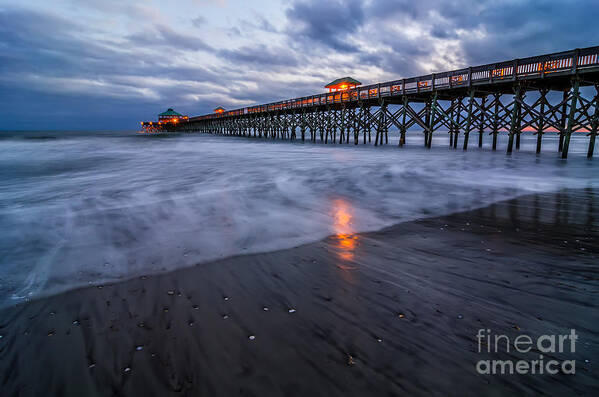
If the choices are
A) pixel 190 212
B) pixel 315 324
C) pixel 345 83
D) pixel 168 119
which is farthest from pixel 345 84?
pixel 168 119

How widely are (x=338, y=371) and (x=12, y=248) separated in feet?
15.3

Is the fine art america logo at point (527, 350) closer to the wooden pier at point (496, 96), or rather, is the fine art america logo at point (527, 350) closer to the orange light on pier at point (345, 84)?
the wooden pier at point (496, 96)

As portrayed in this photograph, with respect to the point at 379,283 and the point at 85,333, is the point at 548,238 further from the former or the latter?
the point at 85,333

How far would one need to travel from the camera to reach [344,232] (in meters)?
4.39

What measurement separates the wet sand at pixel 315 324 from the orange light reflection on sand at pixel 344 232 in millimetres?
85

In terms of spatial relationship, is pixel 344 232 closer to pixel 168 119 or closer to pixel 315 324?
pixel 315 324

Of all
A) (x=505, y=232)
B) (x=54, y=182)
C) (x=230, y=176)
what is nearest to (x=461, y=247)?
(x=505, y=232)

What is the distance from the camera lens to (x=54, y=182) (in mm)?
9742

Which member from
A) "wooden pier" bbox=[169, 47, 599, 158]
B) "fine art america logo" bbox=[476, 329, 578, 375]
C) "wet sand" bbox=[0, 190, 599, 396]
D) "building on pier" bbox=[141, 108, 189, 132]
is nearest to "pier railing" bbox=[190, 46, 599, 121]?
"wooden pier" bbox=[169, 47, 599, 158]

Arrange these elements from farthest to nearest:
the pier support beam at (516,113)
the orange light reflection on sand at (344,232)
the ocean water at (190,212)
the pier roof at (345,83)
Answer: the pier roof at (345,83) → the pier support beam at (516,113) → the orange light reflection on sand at (344,232) → the ocean water at (190,212)

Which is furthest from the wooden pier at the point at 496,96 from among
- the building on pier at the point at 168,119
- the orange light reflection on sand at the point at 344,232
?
the building on pier at the point at 168,119

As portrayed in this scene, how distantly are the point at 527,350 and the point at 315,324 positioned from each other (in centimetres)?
145

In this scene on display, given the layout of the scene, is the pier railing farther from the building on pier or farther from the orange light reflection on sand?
the building on pier

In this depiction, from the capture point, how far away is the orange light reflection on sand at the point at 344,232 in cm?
361
